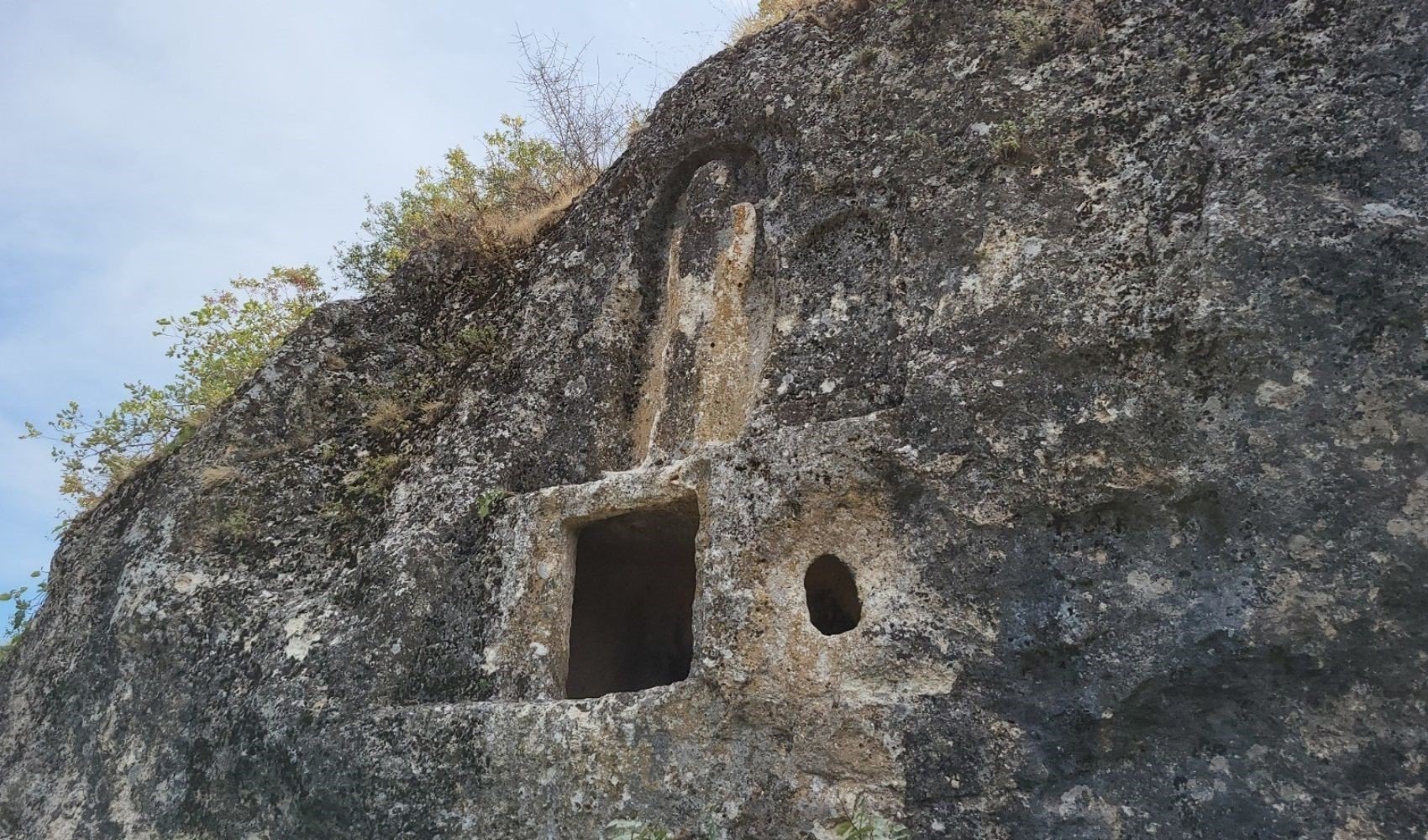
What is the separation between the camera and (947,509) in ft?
14.3

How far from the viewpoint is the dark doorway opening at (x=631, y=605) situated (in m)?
6.22

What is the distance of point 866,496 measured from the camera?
4.62m

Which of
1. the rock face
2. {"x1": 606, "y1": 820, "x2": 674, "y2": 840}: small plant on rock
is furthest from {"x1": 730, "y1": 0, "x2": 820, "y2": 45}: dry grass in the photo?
{"x1": 606, "y1": 820, "x2": 674, "y2": 840}: small plant on rock

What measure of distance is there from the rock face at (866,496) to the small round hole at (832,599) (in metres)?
0.03

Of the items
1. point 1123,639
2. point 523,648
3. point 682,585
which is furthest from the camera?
point 682,585

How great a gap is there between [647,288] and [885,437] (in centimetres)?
269

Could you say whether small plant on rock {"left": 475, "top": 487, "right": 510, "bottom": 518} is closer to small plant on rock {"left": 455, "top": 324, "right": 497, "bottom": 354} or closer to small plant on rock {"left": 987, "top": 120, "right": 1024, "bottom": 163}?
small plant on rock {"left": 455, "top": 324, "right": 497, "bottom": 354}

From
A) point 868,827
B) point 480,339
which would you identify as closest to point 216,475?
point 480,339

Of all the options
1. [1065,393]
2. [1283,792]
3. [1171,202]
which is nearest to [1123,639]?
[1283,792]

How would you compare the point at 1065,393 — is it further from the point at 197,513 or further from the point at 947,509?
the point at 197,513

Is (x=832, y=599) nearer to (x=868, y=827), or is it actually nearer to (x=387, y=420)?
(x=868, y=827)

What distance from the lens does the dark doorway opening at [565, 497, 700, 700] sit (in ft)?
20.4

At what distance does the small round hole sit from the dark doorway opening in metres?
0.77

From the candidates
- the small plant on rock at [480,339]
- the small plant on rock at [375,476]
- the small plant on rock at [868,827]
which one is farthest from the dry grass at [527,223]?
the small plant on rock at [868,827]
